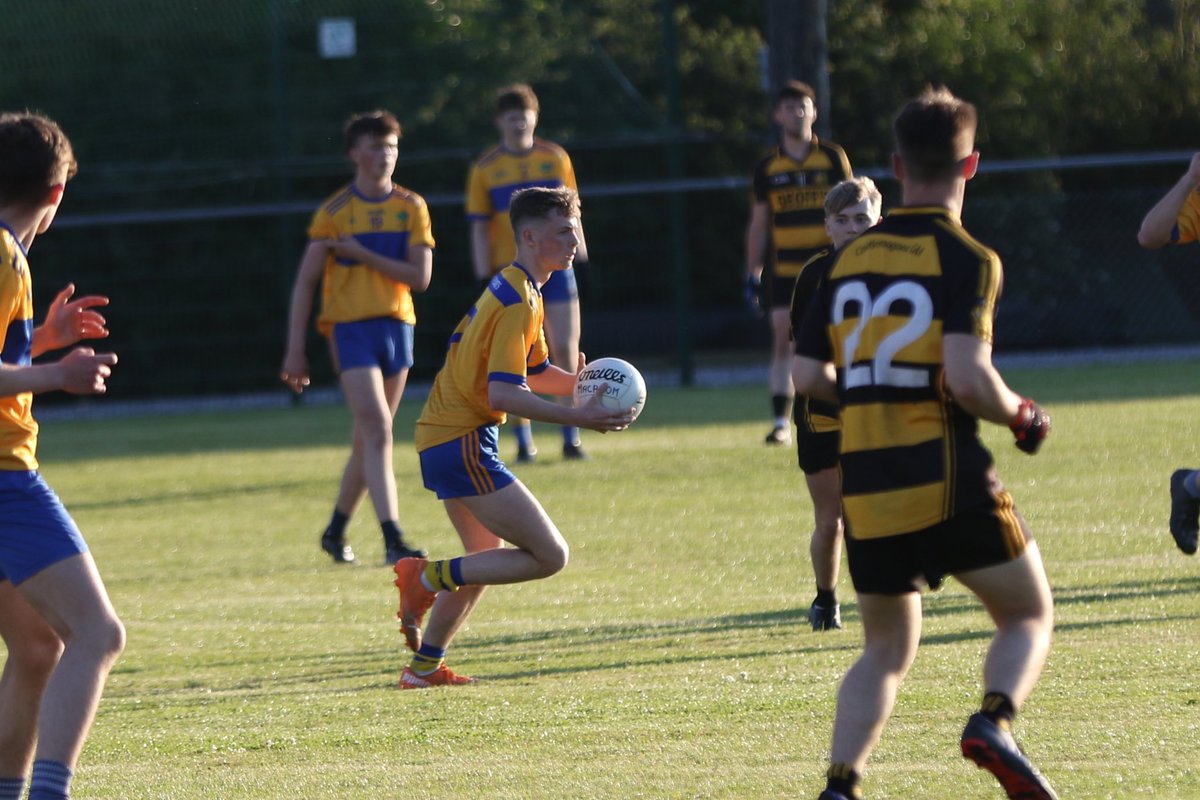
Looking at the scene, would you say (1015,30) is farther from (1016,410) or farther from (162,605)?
(1016,410)

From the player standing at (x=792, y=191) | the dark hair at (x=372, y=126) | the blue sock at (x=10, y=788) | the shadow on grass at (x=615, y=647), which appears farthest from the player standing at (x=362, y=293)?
the blue sock at (x=10, y=788)

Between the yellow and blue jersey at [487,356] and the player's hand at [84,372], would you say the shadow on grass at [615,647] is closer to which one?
the yellow and blue jersey at [487,356]

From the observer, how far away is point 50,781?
171 inches

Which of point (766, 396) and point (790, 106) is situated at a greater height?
point (790, 106)

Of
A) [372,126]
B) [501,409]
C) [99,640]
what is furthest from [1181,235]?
[99,640]

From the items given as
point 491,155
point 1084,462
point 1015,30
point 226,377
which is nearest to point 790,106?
point 491,155

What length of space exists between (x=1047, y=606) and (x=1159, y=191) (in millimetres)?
17271

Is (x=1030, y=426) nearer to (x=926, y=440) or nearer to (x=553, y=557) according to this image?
(x=926, y=440)

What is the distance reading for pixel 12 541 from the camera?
14.2 feet

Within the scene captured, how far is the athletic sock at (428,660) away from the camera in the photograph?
636 cm

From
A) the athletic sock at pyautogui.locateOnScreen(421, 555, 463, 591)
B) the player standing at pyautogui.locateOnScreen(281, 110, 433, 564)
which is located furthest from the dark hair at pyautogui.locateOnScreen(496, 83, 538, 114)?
the athletic sock at pyautogui.locateOnScreen(421, 555, 463, 591)

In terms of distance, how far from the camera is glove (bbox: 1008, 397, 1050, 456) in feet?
13.7

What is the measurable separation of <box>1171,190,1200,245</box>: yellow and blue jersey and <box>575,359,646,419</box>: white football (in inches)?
81.2

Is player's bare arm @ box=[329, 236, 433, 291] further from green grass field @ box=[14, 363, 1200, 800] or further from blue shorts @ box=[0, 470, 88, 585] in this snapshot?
blue shorts @ box=[0, 470, 88, 585]
